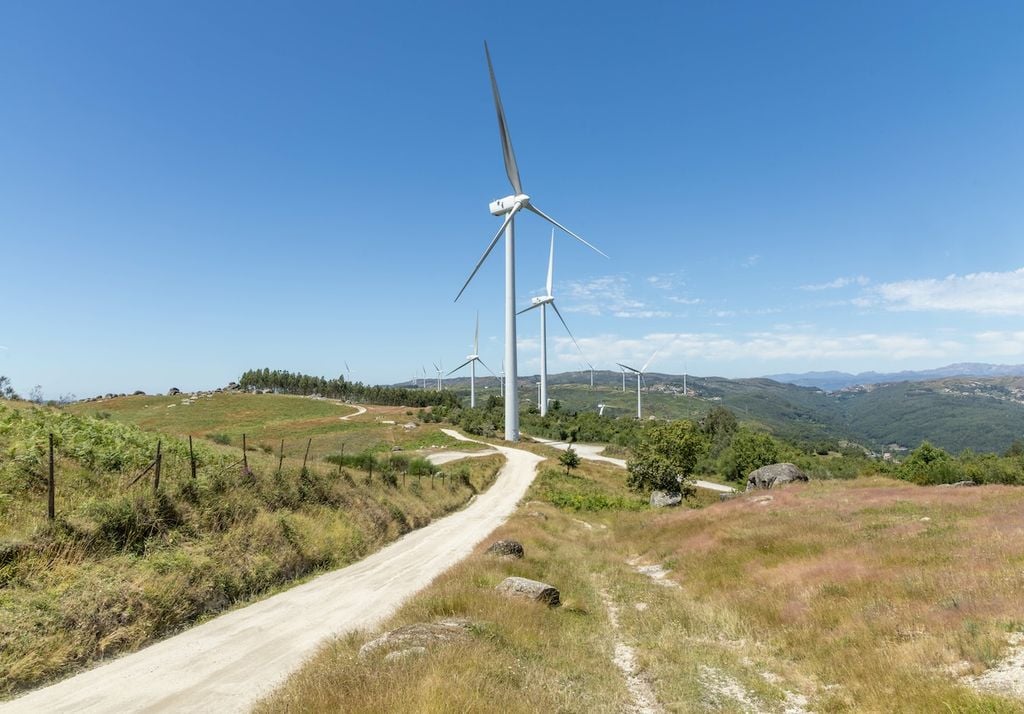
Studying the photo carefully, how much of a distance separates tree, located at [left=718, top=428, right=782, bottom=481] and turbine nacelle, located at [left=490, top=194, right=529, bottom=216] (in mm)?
63690

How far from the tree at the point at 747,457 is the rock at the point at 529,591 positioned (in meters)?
89.3

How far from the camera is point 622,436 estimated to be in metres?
139

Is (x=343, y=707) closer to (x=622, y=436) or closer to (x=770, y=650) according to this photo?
(x=770, y=650)

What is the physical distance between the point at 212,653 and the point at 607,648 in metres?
11.9

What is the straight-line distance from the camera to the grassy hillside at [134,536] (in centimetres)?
1493

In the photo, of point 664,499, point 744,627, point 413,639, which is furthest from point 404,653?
point 664,499

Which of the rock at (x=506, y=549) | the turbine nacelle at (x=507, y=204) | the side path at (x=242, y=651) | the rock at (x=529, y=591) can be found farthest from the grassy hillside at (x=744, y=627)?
the turbine nacelle at (x=507, y=204)

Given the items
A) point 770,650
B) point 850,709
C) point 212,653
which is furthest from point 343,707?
point 770,650

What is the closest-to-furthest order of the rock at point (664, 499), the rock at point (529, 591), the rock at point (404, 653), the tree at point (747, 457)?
the rock at point (404, 653) < the rock at point (529, 591) < the rock at point (664, 499) < the tree at point (747, 457)

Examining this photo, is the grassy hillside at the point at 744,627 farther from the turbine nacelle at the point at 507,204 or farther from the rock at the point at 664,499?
the turbine nacelle at the point at 507,204

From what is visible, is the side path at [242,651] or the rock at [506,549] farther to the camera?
the rock at [506,549]

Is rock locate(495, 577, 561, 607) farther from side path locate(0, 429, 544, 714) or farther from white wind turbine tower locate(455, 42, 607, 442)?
white wind turbine tower locate(455, 42, 607, 442)

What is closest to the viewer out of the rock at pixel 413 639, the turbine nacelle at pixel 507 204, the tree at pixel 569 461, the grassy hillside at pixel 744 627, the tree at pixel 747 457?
the grassy hillside at pixel 744 627

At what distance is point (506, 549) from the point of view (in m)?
28.7
